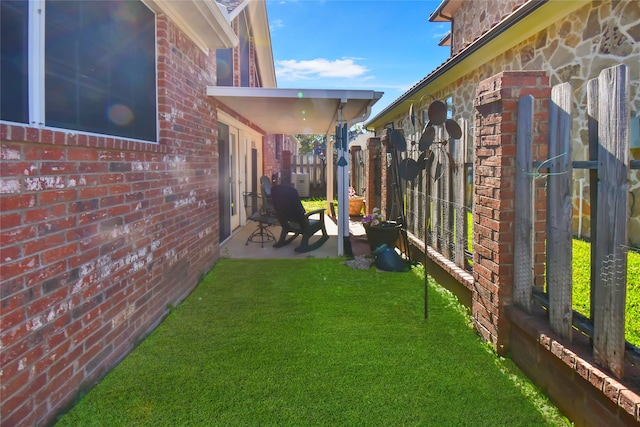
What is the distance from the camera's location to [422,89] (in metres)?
9.78

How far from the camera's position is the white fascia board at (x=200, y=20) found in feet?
12.8

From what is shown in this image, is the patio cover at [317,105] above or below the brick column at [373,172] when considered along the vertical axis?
above

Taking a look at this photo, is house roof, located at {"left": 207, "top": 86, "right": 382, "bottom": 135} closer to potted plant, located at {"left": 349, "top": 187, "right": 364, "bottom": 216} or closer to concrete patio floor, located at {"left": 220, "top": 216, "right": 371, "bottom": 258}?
concrete patio floor, located at {"left": 220, "top": 216, "right": 371, "bottom": 258}

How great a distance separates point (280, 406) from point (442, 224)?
9.84ft

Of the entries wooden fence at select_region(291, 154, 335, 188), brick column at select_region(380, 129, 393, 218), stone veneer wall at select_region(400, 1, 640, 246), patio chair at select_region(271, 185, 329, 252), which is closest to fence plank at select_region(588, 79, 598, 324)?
stone veneer wall at select_region(400, 1, 640, 246)

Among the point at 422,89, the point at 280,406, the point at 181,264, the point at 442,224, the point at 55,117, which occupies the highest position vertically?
→ the point at 422,89

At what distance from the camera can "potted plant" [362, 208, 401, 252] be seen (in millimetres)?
5945

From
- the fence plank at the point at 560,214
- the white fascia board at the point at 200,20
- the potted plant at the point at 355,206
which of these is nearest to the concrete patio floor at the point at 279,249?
the potted plant at the point at 355,206

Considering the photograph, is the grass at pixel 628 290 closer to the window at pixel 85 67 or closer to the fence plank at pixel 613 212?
the fence plank at pixel 613 212

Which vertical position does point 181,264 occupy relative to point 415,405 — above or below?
above

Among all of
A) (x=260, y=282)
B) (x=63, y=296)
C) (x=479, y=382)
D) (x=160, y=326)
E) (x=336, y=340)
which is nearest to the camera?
(x=63, y=296)

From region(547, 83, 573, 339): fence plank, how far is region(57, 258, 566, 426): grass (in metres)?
0.57

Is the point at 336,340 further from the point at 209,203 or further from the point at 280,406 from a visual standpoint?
the point at 209,203


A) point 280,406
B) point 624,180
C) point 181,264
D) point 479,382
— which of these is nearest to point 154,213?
point 181,264
